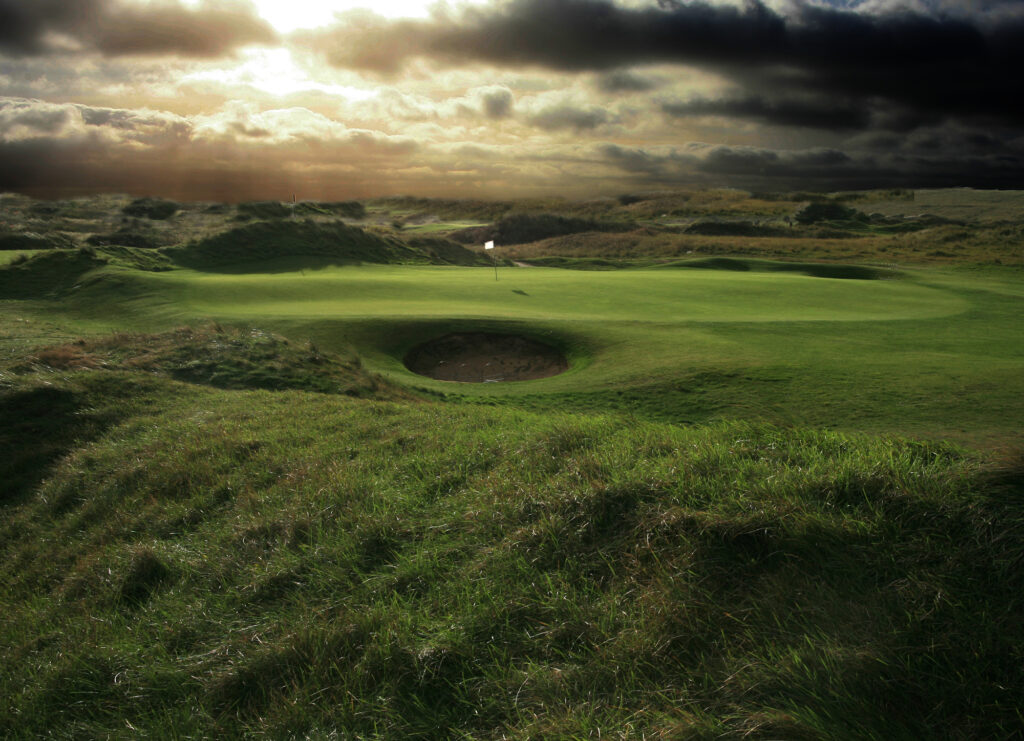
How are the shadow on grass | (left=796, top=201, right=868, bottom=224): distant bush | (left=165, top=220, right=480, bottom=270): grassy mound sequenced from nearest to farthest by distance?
the shadow on grass, (left=165, top=220, right=480, bottom=270): grassy mound, (left=796, top=201, right=868, bottom=224): distant bush

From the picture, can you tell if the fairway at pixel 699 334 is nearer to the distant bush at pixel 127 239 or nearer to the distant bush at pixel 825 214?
the distant bush at pixel 127 239

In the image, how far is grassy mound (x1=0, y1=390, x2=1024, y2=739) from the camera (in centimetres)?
321

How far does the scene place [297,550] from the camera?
5.25 m

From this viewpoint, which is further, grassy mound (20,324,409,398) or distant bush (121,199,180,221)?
distant bush (121,199,180,221)

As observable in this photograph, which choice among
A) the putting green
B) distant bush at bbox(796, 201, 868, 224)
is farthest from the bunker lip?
distant bush at bbox(796, 201, 868, 224)

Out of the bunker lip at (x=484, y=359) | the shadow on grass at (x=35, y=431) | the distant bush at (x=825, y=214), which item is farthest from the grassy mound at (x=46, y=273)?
the distant bush at (x=825, y=214)

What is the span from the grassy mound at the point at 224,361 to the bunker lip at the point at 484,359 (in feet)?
12.2

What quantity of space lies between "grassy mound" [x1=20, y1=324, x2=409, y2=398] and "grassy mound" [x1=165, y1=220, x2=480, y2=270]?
85.7 feet

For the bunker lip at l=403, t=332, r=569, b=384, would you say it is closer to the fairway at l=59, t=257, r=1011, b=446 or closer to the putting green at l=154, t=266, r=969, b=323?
the fairway at l=59, t=257, r=1011, b=446

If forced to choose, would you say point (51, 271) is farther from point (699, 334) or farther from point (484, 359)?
point (699, 334)

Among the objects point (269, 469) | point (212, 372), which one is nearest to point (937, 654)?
point (269, 469)

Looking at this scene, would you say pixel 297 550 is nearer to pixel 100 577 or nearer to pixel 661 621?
pixel 100 577

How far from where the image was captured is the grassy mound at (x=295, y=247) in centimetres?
3966

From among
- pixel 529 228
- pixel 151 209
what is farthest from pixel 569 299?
pixel 529 228
